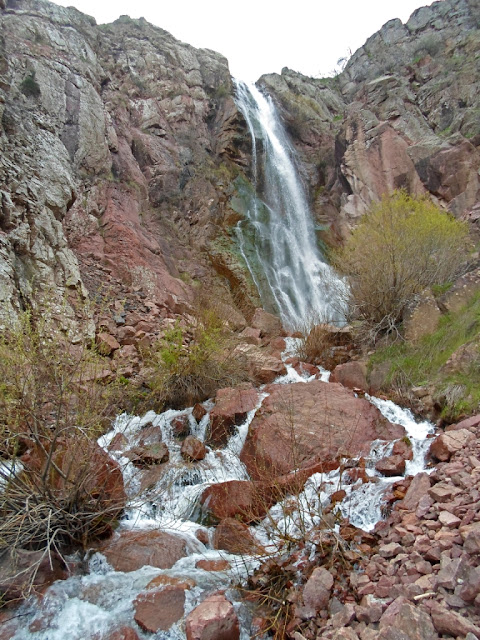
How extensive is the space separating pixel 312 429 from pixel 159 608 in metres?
3.49

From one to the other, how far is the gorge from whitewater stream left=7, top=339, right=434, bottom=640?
0.03 metres

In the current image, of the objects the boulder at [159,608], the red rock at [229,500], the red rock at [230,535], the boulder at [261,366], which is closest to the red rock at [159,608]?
the boulder at [159,608]

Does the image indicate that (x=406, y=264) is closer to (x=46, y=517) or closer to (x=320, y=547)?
(x=320, y=547)

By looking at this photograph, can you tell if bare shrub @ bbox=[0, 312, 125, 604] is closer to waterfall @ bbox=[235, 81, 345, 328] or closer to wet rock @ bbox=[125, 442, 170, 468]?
wet rock @ bbox=[125, 442, 170, 468]

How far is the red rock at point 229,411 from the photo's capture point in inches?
278

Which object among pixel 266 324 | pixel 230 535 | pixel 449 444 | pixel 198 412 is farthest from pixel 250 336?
pixel 230 535

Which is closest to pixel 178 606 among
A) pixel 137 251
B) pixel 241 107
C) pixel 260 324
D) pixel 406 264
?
pixel 406 264

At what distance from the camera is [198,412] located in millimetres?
7750

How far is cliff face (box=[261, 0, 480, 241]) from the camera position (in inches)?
701

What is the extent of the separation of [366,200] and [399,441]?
1661 cm

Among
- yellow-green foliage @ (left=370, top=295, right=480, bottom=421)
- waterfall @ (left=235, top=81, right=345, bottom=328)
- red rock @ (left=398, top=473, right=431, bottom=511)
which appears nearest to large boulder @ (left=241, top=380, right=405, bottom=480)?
yellow-green foliage @ (left=370, top=295, right=480, bottom=421)

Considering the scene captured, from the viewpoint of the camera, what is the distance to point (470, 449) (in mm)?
4461

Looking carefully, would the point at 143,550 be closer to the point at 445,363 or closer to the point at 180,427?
the point at 180,427

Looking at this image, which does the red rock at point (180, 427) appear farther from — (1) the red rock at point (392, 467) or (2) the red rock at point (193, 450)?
(1) the red rock at point (392, 467)
